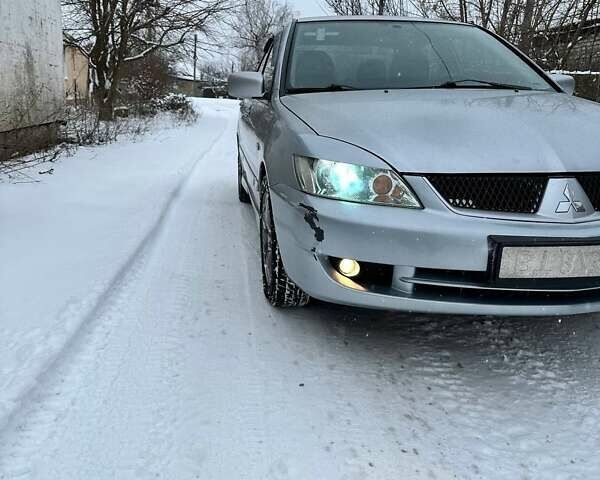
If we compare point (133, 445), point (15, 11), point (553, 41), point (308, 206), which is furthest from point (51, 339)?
point (553, 41)

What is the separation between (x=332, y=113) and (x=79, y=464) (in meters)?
1.78

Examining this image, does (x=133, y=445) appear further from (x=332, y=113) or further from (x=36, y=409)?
(x=332, y=113)

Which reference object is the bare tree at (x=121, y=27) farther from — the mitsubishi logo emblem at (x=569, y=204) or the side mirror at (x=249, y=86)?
the mitsubishi logo emblem at (x=569, y=204)

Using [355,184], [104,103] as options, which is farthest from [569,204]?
[104,103]

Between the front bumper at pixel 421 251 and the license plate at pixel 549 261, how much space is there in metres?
0.05

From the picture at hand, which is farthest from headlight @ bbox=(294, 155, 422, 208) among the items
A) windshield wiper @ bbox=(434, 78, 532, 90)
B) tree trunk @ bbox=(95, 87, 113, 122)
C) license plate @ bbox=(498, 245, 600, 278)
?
tree trunk @ bbox=(95, 87, 113, 122)

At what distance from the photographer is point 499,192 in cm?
210

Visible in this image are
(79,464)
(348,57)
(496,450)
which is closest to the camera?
(79,464)

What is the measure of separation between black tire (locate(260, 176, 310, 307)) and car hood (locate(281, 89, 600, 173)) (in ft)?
1.94

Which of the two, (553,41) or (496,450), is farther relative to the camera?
(553,41)

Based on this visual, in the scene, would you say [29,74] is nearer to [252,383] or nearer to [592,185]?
[252,383]

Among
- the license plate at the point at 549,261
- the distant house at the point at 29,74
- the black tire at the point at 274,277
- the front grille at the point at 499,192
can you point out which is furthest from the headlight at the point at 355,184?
the distant house at the point at 29,74

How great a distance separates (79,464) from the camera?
5.73ft

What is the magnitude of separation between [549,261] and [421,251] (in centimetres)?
48
